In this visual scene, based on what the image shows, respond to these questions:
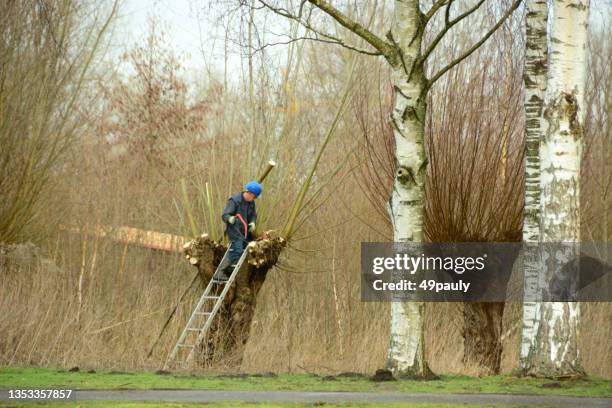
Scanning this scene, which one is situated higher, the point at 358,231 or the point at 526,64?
the point at 526,64

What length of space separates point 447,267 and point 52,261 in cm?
773

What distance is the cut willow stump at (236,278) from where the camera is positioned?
15.1m

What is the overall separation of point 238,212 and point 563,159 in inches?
211

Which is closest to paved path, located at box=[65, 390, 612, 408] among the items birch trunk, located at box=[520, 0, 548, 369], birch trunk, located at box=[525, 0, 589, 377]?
birch trunk, located at box=[525, 0, 589, 377]

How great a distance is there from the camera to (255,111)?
15445 millimetres

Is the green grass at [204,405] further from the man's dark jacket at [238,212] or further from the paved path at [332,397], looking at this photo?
the man's dark jacket at [238,212]

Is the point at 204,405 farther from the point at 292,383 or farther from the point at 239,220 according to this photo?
the point at 239,220

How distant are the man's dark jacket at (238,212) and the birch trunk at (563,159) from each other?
501 cm

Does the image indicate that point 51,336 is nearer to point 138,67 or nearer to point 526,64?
point 526,64

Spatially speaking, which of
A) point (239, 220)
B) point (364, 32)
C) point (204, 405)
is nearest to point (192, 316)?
point (239, 220)

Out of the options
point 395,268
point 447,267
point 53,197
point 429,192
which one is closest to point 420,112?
point 395,268
